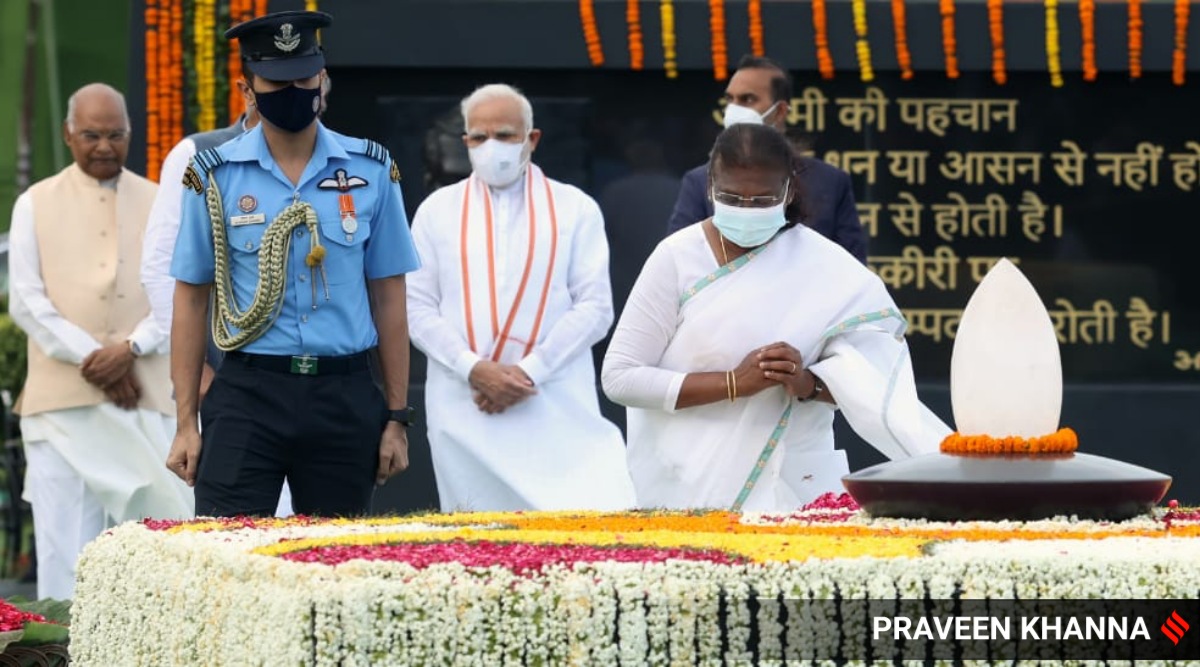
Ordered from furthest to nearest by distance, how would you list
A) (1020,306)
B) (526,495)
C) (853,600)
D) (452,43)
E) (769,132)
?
(452,43) → (526,495) → (769,132) → (1020,306) → (853,600)

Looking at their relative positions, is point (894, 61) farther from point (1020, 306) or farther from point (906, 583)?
point (906, 583)

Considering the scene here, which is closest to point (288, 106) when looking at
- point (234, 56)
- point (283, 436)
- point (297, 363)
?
point (297, 363)

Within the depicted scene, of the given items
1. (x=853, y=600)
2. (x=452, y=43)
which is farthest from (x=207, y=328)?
(x=452, y=43)

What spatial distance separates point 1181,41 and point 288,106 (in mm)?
6174

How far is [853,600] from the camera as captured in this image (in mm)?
3695

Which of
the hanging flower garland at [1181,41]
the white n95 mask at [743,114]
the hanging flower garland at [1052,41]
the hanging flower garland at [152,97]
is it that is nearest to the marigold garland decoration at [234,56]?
the hanging flower garland at [152,97]

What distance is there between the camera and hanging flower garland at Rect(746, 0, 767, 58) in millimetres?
11047

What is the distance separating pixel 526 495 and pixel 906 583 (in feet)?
16.9

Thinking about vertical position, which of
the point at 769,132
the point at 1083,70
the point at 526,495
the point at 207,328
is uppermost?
the point at 1083,70

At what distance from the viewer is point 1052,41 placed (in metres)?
11.1

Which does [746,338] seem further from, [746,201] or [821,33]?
[821,33]

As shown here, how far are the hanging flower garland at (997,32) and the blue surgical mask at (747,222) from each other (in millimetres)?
5129

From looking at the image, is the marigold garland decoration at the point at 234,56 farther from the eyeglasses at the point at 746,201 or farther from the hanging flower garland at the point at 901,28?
the eyeglasses at the point at 746,201

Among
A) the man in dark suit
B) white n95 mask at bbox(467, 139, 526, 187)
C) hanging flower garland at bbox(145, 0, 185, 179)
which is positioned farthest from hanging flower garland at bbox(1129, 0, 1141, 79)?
hanging flower garland at bbox(145, 0, 185, 179)
